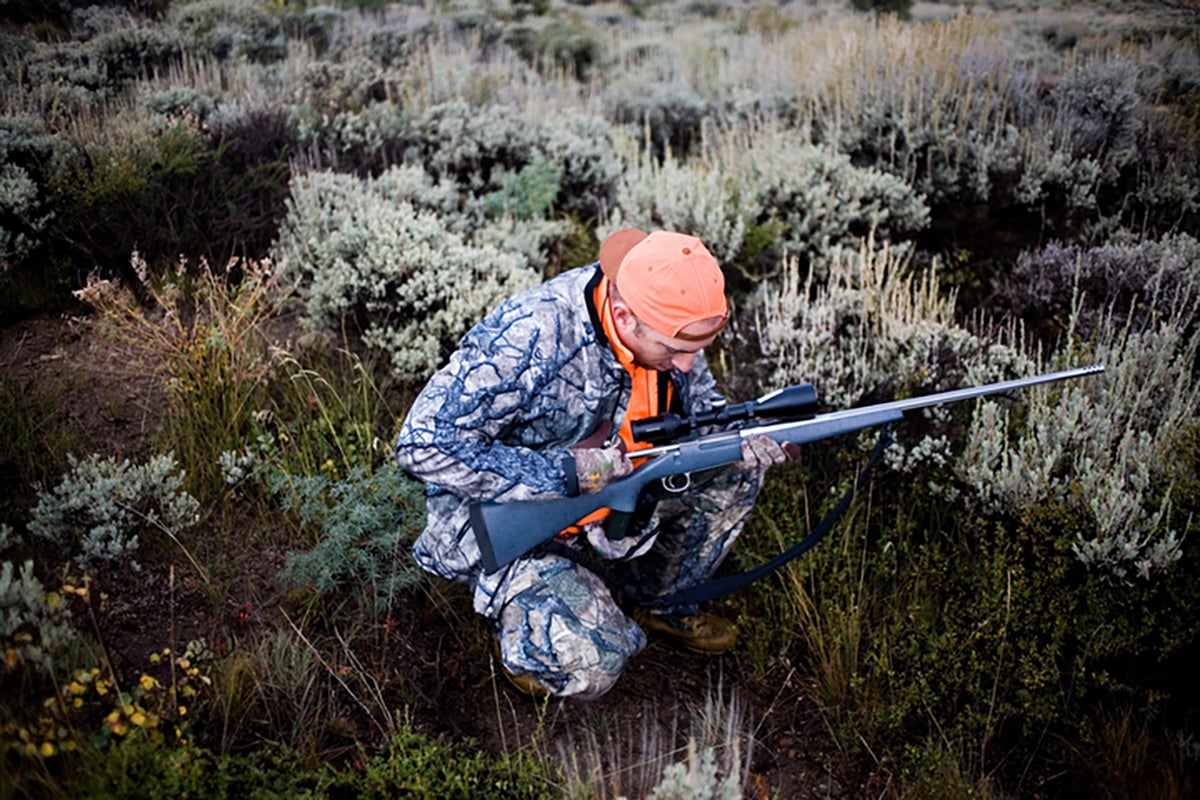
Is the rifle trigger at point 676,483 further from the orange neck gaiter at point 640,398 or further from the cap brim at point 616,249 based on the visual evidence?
the cap brim at point 616,249

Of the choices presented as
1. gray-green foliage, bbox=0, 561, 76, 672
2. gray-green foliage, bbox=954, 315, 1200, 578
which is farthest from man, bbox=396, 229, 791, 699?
gray-green foliage, bbox=954, 315, 1200, 578

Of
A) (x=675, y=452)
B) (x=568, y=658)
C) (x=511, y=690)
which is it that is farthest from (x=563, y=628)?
(x=675, y=452)

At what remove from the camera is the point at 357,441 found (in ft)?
13.6

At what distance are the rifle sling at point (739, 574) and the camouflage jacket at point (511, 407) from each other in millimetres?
396

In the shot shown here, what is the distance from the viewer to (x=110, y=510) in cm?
336

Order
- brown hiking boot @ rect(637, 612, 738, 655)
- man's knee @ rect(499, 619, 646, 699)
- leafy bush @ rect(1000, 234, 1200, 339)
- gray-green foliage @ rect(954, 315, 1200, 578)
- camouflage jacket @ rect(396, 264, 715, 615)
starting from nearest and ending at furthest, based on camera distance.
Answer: camouflage jacket @ rect(396, 264, 715, 615), man's knee @ rect(499, 619, 646, 699), gray-green foliage @ rect(954, 315, 1200, 578), brown hiking boot @ rect(637, 612, 738, 655), leafy bush @ rect(1000, 234, 1200, 339)

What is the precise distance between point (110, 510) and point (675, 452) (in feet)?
7.32

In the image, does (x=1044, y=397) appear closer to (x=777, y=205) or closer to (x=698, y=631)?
Answer: (x=698, y=631)

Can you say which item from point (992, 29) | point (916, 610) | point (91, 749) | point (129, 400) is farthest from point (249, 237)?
point (992, 29)

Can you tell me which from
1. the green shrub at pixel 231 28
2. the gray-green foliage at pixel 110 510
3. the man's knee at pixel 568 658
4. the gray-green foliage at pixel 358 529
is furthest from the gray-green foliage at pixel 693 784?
the green shrub at pixel 231 28

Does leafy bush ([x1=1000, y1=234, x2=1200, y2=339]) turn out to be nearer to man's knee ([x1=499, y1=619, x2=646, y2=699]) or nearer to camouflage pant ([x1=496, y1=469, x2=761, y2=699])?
camouflage pant ([x1=496, y1=469, x2=761, y2=699])

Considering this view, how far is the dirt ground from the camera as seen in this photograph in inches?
122

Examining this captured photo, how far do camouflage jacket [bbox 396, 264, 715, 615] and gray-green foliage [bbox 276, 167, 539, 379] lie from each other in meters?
1.70

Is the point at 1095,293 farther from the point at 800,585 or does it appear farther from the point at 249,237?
the point at 249,237
